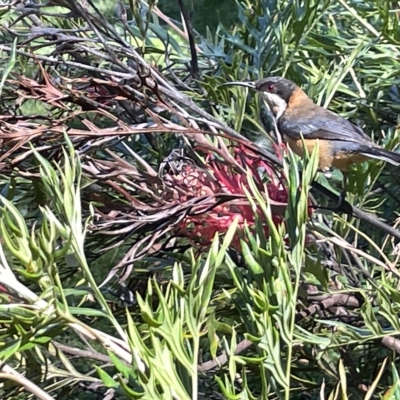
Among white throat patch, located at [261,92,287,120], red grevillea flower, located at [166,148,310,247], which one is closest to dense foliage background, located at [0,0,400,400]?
red grevillea flower, located at [166,148,310,247]

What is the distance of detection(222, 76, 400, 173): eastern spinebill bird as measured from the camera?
6.63 feet

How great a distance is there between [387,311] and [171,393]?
49 centimetres

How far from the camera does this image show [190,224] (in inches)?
55.8

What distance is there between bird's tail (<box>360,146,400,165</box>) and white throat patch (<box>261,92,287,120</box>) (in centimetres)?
42

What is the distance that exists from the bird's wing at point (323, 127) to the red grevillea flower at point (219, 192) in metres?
0.75

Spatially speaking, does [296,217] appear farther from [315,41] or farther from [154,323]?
[315,41]

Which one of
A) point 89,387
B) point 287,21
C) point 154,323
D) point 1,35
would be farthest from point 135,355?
point 1,35

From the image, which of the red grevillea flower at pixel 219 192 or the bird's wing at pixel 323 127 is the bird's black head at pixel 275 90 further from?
the red grevillea flower at pixel 219 192

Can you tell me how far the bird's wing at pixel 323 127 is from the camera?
210cm

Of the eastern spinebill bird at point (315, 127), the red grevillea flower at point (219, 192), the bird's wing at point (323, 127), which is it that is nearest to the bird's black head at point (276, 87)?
the eastern spinebill bird at point (315, 127)

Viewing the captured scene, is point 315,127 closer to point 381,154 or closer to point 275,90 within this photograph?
point 275,90

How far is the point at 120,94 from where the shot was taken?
117 cm

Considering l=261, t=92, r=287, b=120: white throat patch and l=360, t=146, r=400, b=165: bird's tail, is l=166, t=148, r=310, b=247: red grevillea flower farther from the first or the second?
l=261, t=92, r=287, b=120: white throat patch

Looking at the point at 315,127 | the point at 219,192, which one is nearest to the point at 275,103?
the point at 315,127
